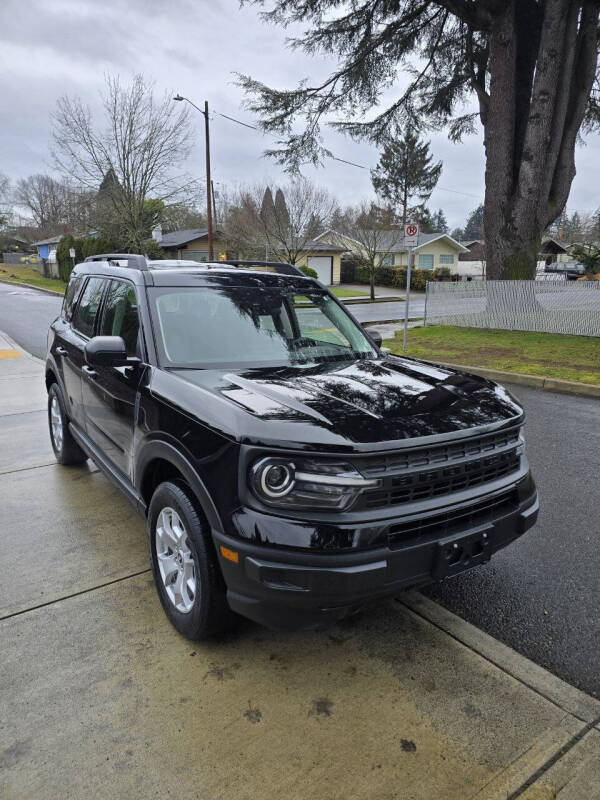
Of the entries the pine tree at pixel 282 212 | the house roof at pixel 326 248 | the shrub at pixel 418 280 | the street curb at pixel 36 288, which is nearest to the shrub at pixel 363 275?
the house roof at pixel 326 248

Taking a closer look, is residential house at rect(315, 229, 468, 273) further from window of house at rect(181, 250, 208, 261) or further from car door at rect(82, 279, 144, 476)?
car door at rect(82, 279, 144, 476)

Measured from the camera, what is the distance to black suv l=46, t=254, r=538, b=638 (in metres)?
2.13

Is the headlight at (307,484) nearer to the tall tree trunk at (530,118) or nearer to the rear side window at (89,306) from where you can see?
the rear side window at (89,306)

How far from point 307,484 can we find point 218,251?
134 ft

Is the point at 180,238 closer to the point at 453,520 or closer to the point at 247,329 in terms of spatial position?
the point at 247,329

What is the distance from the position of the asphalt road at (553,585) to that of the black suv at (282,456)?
0.56 metres

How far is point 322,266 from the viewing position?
4772cm

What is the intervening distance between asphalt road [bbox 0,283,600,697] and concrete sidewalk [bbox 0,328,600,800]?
0.54ft

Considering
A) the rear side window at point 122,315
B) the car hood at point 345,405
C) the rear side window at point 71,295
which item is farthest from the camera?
the rear side window at point 71,295

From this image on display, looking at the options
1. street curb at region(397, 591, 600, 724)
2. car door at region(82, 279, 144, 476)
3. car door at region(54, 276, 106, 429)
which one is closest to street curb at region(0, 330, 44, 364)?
car door at region(54, 276, 106, 429)

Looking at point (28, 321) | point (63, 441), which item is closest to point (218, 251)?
point (28, 321)

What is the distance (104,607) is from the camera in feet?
9.70

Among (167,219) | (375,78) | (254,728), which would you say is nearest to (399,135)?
(375,78)

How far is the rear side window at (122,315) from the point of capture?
11.0ft
